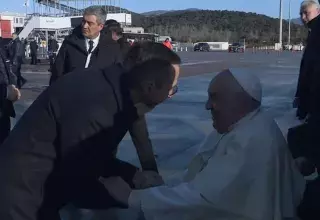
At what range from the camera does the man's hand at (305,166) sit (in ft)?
10.0

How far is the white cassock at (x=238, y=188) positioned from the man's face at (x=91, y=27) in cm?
341

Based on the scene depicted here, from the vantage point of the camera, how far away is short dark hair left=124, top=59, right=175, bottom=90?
2.71 meters

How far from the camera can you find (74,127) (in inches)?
104

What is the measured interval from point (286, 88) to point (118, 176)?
1338cm

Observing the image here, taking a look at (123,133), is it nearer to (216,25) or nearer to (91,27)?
(91,27)

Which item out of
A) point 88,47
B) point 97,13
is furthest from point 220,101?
point 88,47

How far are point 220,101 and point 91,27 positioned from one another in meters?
3.27

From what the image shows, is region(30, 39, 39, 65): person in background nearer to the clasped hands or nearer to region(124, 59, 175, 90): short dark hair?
the clasped hands

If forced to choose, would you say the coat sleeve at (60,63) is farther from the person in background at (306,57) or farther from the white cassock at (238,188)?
the white cassock at (238,188)

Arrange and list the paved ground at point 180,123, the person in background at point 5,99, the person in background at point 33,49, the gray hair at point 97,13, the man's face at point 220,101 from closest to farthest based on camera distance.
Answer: the man's face at point 220,101, the gray hair at point 97,13, the person in background at point 5,99, the paved ground at point 180,123, the person in background at point 33,49

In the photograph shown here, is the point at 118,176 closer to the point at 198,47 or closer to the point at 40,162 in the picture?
the point at 40,162

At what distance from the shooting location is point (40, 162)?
2748 millimetres

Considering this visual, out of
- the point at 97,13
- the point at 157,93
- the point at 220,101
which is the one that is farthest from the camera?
the point at 97,13

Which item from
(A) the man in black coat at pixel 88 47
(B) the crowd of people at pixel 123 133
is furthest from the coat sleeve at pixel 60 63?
(B) the crowd of people at pixel 123 133
